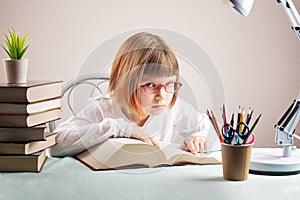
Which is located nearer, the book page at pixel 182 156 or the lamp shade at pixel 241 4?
the lamp shade at pixel 241 4

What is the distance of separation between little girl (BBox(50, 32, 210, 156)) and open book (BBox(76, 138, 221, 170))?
4 centimetres

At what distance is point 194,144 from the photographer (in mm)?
1141

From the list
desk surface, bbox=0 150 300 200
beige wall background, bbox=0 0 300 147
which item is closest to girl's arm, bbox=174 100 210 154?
desk surface, bbox=0 150 300 200

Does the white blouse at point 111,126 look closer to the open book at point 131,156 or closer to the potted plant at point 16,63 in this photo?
the open book at point 131,156

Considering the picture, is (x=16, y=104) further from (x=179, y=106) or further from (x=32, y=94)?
(x=179, y=106)

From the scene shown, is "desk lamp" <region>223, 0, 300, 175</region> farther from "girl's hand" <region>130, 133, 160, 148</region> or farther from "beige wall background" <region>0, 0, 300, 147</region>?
"beige wall background" <region>0, 0, 300, 147</region>

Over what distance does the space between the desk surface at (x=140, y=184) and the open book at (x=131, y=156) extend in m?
0.02

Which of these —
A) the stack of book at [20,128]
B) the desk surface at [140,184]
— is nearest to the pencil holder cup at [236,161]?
the desk surface at [140,184]

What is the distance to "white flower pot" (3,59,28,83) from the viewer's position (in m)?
1.02

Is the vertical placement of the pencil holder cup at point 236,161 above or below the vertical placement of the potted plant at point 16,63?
below

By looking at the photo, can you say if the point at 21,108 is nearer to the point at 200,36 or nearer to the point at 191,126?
the point at 191,126

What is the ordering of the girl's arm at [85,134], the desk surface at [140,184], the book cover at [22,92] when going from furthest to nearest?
the girl's arm at [85,134] → the book cover at [22,92] → the desk surface at [140,184]

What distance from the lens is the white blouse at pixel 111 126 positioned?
42.9 inches

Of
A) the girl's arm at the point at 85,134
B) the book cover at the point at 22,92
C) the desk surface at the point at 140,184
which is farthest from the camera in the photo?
the girl's arm at the point at 85,134
